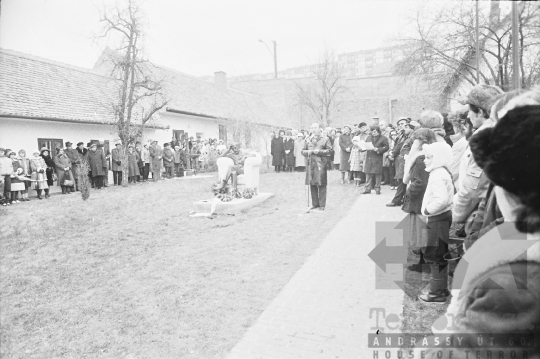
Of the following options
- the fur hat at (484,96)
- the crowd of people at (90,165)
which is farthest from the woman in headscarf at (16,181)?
the fur hat at (484,96)

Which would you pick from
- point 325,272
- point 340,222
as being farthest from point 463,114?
point 340,222

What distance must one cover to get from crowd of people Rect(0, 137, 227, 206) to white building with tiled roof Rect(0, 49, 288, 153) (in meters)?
1.01

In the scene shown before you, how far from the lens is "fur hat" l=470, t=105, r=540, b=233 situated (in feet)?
3.65

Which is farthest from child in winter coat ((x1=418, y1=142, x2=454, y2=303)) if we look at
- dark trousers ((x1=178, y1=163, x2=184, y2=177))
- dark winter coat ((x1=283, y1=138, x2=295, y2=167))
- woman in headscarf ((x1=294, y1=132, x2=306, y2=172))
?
dark trousers ((x1=178, y1=163, x2=184, y2=177))

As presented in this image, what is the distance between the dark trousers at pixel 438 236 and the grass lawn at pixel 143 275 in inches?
61.1

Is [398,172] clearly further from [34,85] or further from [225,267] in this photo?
[34,85]

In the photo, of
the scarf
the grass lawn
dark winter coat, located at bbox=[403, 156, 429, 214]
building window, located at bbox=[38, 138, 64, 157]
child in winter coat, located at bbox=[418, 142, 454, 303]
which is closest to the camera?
the grass lawn

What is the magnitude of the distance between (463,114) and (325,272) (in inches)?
88.1

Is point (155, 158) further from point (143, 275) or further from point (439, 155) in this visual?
point (439, 155)

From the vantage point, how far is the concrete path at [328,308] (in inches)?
109

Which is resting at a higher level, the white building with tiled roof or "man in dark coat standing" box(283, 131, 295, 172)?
the white building with tiled roof

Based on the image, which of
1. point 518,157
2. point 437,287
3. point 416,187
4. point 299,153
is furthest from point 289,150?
point 518,157

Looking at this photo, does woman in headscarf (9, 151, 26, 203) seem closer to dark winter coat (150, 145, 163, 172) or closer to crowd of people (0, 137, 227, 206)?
crowd of people (0, 137, 227, 206)
